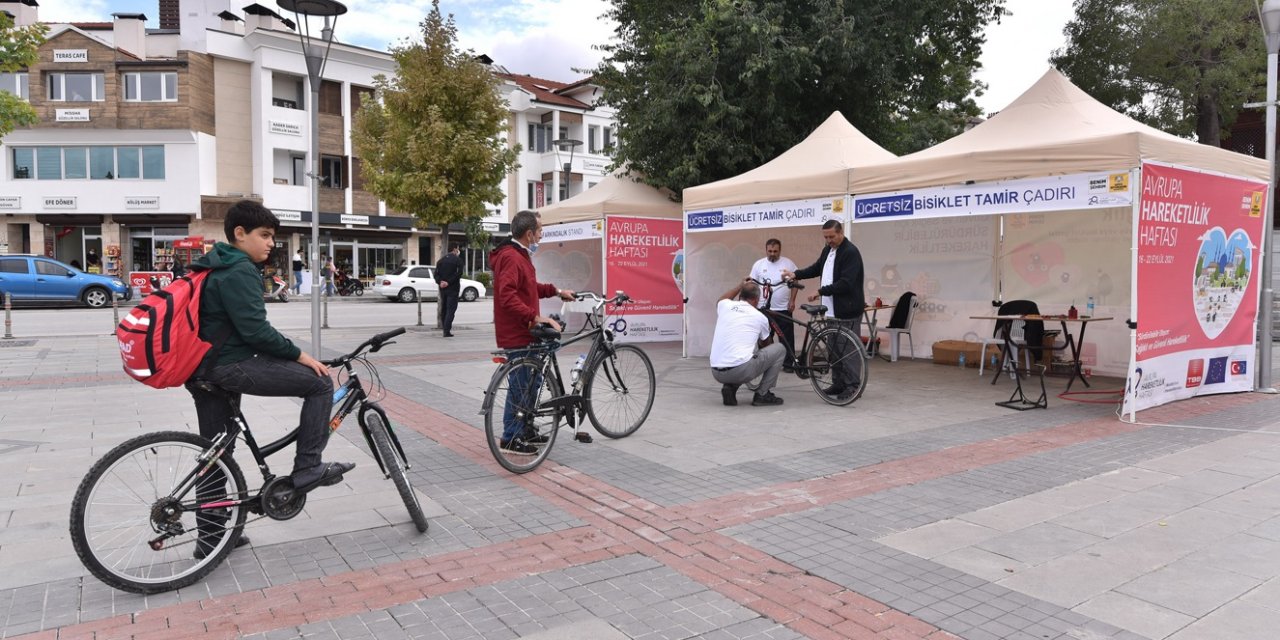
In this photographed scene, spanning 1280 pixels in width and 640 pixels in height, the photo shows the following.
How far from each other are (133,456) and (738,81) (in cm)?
1316

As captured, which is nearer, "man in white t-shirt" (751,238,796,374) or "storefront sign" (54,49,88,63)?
"man in white t-shirt" (751,238,796,374)

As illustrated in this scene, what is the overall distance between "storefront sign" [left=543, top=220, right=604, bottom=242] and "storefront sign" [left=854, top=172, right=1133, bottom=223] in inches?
198

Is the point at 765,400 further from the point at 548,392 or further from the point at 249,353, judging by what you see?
the point at 249,353

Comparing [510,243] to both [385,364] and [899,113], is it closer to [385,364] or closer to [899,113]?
[385,364]

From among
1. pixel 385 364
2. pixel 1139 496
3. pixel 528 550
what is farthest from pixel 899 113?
pixel 528 550

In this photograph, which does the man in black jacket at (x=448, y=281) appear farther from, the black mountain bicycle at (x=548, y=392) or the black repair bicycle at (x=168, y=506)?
the black repair bicycle at (x=168, y=506)

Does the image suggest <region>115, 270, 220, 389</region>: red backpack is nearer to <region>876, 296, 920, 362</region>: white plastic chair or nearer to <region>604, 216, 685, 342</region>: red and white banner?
<region>604, 216, 685, 342</region>: red and white banner

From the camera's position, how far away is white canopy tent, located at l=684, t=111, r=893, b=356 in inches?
415

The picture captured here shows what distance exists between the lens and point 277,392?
154 inches

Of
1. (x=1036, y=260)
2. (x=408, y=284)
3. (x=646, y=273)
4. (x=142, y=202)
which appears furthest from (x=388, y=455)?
(x=142, y=202)

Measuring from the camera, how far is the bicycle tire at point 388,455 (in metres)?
4.39

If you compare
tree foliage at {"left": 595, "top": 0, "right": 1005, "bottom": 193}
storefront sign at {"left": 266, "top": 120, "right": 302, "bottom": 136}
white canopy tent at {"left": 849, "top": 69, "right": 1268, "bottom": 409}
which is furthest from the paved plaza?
storefront sign at {"left": 266, "top": 120, "right": 302, "bottom": 136}

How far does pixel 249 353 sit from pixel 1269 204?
10.7m

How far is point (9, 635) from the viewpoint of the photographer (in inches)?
126
